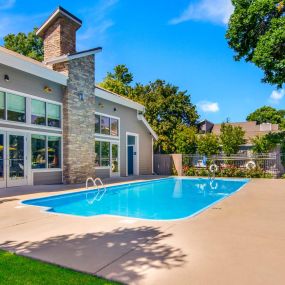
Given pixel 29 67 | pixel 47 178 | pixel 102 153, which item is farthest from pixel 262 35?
pixel 47 178

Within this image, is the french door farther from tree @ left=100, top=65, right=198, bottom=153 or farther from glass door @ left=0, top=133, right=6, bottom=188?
tree @ left=100, top=65, right=198, bottom=153

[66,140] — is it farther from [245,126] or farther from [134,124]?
[245,126]

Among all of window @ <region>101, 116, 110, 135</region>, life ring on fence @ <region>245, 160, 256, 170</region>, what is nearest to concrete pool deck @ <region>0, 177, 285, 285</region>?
window @ <region>101, 116, 110, 135</region>

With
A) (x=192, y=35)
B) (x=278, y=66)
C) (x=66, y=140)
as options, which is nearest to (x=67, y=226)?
(x=66, y=140)

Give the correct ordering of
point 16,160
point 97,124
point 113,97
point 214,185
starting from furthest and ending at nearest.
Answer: point 113,97 < point 97,124 < point 214,185 < point 16,160

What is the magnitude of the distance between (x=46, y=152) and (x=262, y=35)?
14.2 m

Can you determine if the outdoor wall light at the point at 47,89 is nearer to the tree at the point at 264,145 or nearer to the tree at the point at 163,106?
the tree at the point at 264,145

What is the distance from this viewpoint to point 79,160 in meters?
15.1

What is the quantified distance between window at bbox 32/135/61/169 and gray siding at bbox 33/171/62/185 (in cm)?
32

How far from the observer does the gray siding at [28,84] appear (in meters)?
11.8

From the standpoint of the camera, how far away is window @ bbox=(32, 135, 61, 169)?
1316 cm

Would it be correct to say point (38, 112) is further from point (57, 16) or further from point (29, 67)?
point (57, 16)

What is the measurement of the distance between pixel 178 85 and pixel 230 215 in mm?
26272

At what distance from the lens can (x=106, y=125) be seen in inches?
725
